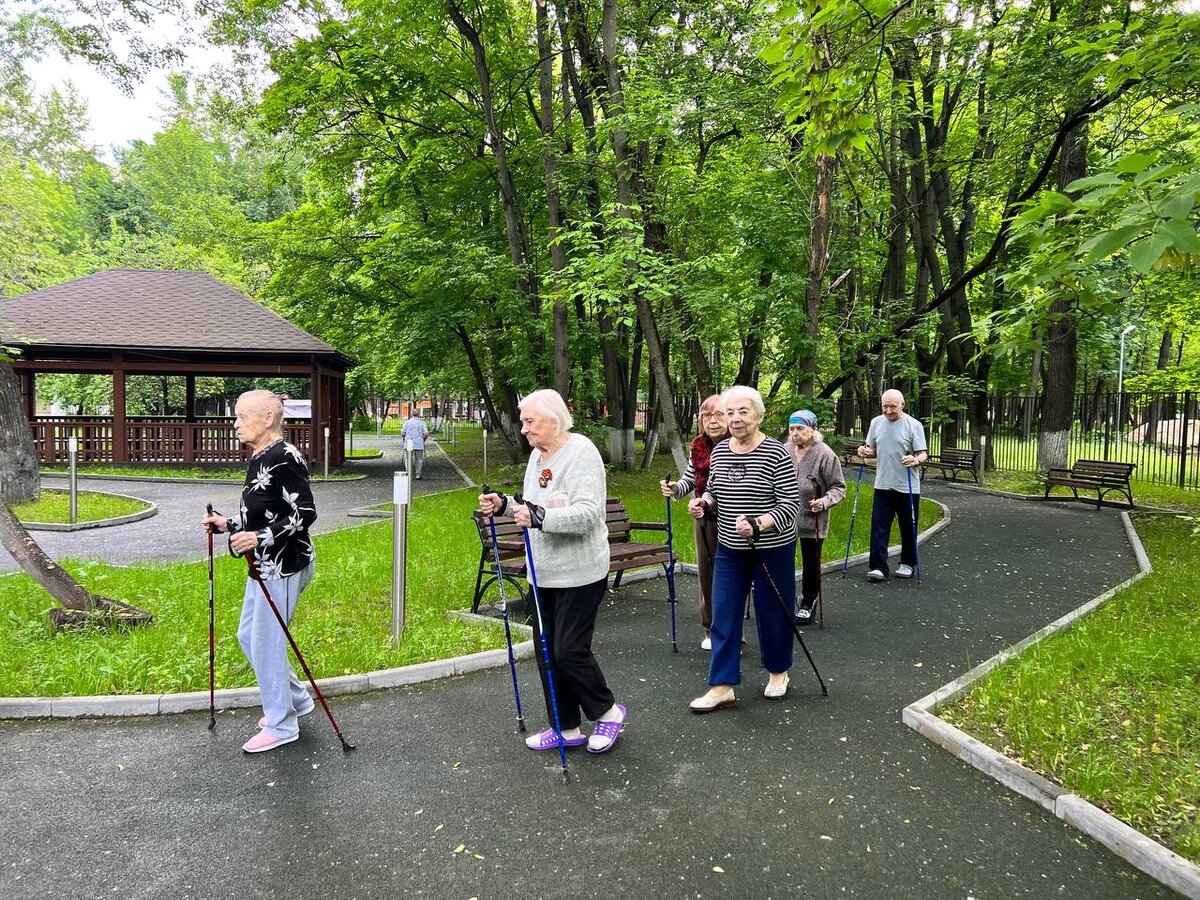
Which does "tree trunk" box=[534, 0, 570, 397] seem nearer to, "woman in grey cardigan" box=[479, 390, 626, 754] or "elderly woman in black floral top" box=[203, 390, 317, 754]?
"elderly woman in black floral top" box=[203, 390, 317, 754]

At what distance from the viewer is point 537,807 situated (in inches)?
139

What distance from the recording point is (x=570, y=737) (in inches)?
163

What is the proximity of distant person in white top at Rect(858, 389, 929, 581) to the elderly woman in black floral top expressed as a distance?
5.38 meters

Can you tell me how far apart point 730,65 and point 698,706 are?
13.6m

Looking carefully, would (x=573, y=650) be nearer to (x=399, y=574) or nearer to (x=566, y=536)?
(x=566, y=536)

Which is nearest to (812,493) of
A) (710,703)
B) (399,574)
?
(710,703)

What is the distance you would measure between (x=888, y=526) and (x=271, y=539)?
20.5 ft

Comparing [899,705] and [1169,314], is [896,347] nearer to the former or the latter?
[899,705]

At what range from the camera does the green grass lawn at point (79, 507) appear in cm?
1188

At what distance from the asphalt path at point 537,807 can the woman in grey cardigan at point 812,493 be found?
43.9 inches

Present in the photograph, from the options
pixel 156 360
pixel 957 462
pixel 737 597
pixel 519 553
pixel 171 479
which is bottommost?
pixel 171 479

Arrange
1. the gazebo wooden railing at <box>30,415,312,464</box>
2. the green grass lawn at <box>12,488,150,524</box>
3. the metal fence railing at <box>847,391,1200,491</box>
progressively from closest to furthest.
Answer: the green grass lawn at <box>12,488,150,524</box> < the metal fence railing at <box>847,391,1200,491</box> < the gazebo wooden railing at <box>30,415,312,464</box>

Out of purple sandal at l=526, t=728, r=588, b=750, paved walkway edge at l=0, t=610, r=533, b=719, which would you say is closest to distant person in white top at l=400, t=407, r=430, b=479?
paved walkway edge at l=0, t=610, r=533, b=719

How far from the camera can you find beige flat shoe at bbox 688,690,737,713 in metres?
4.55
